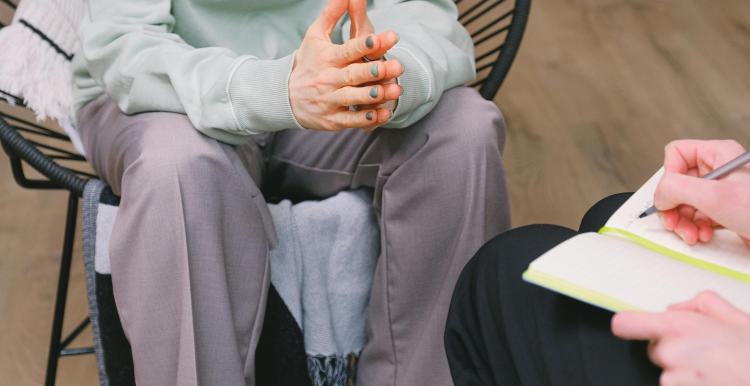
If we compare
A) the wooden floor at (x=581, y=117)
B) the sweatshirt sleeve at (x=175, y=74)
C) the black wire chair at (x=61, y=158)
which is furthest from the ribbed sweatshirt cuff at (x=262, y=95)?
the wooden floor at (x=581, y=117)

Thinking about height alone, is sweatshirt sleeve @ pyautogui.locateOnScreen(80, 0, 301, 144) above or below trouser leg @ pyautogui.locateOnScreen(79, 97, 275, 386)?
above

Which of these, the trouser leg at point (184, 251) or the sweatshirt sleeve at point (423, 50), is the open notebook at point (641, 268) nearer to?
the sweatshirt sleeve at point (423, 50)

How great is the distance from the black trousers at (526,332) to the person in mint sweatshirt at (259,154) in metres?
0.20

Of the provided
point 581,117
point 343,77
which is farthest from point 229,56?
point 581,117

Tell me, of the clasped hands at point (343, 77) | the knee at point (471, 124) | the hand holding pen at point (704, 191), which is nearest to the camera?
the hand holding pen at point (704, 191)

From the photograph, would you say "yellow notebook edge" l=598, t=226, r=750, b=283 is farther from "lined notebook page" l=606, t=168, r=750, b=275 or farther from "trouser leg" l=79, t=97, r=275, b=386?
"trouser leg" l=79, t=97, r=275, b=386

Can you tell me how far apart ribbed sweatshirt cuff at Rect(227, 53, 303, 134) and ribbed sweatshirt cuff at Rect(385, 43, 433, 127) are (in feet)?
0.37

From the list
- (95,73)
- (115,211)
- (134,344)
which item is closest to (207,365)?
(134,344)

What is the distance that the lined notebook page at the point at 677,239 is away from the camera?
0.62 metres

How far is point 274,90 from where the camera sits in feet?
2.68

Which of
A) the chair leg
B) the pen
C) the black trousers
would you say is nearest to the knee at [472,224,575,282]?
the black trousers

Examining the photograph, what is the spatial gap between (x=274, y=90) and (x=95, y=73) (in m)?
0.26

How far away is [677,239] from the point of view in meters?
0.64

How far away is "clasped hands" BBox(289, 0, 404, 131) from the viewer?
0.76m
